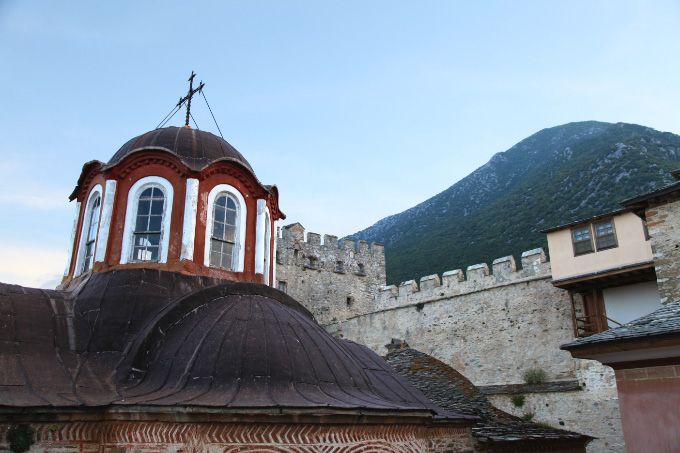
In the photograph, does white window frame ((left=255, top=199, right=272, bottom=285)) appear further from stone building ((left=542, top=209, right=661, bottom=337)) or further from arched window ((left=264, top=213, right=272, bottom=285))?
stone building ((left=542, top=209, right=661, bottom=337))

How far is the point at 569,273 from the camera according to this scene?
16.3 meters

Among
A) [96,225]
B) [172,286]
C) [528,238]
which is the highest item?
[528,238]

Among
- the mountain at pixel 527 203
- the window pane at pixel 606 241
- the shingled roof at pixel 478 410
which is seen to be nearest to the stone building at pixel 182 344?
the shingled roof at pixel 478 410

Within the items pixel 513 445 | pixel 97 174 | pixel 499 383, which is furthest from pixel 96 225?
pixel 499 383

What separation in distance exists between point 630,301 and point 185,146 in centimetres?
1294

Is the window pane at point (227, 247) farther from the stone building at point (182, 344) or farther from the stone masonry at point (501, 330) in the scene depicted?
the stone masonry at point (501, 330)

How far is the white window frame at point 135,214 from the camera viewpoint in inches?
303

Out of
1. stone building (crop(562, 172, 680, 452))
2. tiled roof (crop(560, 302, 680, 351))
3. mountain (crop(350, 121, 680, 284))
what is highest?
mountain (crop(350, 121, 680, 284))

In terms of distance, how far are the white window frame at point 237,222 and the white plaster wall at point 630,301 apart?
11.5m

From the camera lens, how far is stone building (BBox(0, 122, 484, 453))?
203 inches

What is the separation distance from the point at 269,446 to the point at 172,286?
2.87m

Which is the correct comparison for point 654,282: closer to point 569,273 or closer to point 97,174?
point 569,273

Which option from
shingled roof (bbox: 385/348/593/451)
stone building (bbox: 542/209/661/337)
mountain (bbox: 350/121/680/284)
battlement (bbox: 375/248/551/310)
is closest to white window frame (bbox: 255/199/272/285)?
shingled roof (bbox: 385/348/593/451)

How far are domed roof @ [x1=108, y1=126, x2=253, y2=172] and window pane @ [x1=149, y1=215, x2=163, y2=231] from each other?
0.88 meters
